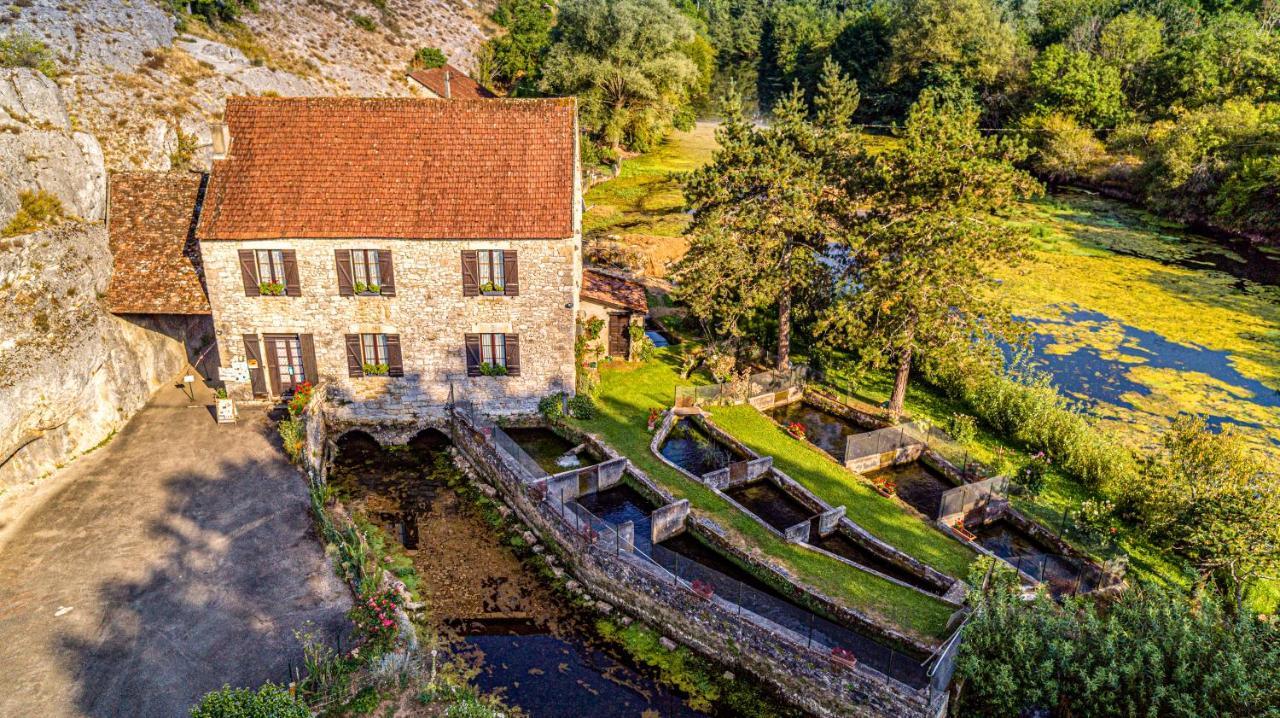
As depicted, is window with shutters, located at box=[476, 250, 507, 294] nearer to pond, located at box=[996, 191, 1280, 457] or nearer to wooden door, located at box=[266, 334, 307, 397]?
wooden door, located at box=[266, 334, 307, 397]

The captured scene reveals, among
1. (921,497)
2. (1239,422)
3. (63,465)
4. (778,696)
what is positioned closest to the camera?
(778,696)

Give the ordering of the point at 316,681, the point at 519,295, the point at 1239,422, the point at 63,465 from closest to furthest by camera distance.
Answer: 1. the point at 316,681
2. the point at 63,465
3. the point at 519,295
4. the point at 1239,422

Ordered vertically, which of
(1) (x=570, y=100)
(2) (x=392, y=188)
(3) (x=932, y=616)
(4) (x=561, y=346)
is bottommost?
(3) (x=932, y=616)

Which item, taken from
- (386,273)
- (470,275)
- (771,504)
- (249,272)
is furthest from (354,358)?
(771,504)

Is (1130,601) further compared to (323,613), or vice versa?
(323,613)

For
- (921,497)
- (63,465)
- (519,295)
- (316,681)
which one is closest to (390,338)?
(519,295)

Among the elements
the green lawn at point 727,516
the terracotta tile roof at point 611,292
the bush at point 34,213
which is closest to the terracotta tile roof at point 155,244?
the bush at point 34,213

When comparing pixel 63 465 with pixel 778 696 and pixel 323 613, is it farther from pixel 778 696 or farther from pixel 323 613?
pixel 778 696
